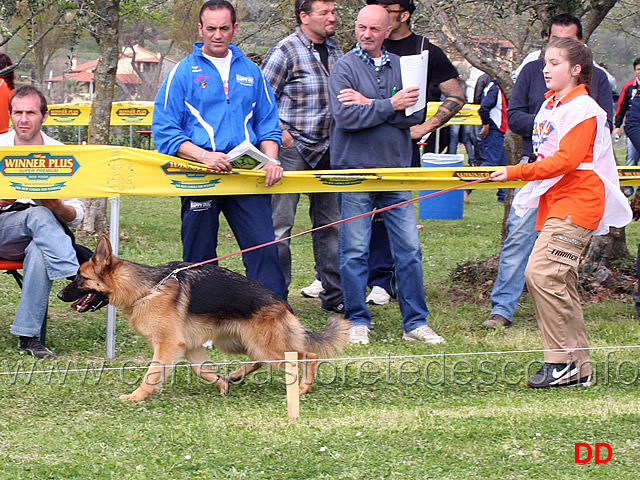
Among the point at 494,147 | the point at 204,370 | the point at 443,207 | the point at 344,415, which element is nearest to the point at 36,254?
the point at 204,370

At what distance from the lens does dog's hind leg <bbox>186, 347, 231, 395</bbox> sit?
5301 millimetres

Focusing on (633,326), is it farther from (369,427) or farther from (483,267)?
(369,427)

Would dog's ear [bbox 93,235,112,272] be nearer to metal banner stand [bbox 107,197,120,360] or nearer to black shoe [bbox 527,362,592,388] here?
metal banner stand [bbox 107,197,120,360]

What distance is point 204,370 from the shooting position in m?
5.33

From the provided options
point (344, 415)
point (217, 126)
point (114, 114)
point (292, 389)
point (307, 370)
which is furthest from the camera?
point (114, 114)

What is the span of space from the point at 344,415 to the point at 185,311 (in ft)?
3.75

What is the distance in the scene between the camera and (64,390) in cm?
516

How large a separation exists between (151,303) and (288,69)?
2.77 m

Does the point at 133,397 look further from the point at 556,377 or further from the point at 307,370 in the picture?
the point at 556,377

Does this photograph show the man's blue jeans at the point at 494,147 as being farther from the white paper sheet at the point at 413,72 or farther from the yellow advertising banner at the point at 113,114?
the white paper sheet at the point at 413,72

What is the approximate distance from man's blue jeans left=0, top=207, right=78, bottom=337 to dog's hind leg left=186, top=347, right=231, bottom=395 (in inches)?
46.1

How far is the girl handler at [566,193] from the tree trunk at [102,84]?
21.8ft

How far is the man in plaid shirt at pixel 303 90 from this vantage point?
23.0 feet

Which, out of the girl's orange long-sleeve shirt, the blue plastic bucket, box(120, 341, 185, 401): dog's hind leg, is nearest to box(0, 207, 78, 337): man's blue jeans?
box(120, 341, 185, 401): dog's hind leg
